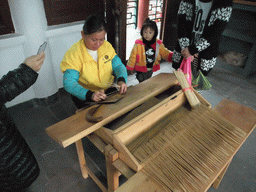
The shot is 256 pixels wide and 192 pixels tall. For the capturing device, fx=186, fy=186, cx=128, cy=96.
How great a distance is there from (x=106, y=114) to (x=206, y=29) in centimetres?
155

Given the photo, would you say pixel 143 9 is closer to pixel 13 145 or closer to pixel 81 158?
pixel 81 158

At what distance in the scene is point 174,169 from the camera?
1.08 m

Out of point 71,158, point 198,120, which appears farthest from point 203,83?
point 71,158

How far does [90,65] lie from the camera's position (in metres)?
1.67

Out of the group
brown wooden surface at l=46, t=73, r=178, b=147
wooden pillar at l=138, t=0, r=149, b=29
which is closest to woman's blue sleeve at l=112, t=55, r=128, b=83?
brown wooden surface at l=46, t=73, r=178, b=147

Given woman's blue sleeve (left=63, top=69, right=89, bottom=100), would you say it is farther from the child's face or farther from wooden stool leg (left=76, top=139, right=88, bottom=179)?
the child's face

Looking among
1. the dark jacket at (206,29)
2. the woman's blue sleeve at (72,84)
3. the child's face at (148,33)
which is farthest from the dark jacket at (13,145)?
the dark jacket at (206,29)

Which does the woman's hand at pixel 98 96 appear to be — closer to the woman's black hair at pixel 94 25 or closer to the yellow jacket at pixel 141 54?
the woman's black hair at pixel 94 25

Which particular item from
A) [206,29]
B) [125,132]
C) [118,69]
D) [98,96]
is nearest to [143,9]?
[206,29]

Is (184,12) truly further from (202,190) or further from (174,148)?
(202,190)

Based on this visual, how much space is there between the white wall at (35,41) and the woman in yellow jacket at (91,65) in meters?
1.39

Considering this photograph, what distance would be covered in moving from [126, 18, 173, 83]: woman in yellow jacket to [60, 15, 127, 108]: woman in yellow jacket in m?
0.76

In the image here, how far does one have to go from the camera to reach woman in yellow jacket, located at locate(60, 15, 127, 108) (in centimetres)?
145

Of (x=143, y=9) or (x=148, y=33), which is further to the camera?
(x=143, y=9)
